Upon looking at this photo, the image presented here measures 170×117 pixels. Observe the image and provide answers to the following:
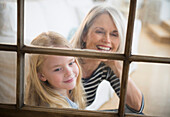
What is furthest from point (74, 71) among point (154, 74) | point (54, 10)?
point (154, 74)

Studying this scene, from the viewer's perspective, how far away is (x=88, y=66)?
0.78m

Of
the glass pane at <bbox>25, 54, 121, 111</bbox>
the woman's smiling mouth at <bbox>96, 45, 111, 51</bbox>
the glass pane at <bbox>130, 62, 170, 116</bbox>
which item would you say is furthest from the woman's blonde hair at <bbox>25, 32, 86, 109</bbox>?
the glass pane at <bbox>130, 62, 170, 116</bbox>

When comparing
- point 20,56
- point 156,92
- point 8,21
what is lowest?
point 156,92

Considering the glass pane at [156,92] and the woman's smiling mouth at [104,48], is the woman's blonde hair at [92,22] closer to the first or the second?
the woman's smiling mouth at [104,48]

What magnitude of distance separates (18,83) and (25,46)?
12 cm

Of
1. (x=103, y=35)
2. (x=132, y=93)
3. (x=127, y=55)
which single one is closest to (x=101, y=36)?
(x=103, y=35)

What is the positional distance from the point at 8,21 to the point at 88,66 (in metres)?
0.29

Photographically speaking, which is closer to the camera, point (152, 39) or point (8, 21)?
point (8, 21)

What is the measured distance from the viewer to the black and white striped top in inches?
31.1

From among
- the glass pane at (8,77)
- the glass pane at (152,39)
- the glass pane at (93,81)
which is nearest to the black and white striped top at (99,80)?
the glass pane at (93,81)

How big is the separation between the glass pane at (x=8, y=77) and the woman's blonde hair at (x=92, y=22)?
0.21 meters

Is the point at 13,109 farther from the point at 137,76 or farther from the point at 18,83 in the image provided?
the point at 137,76

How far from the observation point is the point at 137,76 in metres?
0.88

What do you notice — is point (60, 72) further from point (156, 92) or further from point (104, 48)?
point (156, 92)
